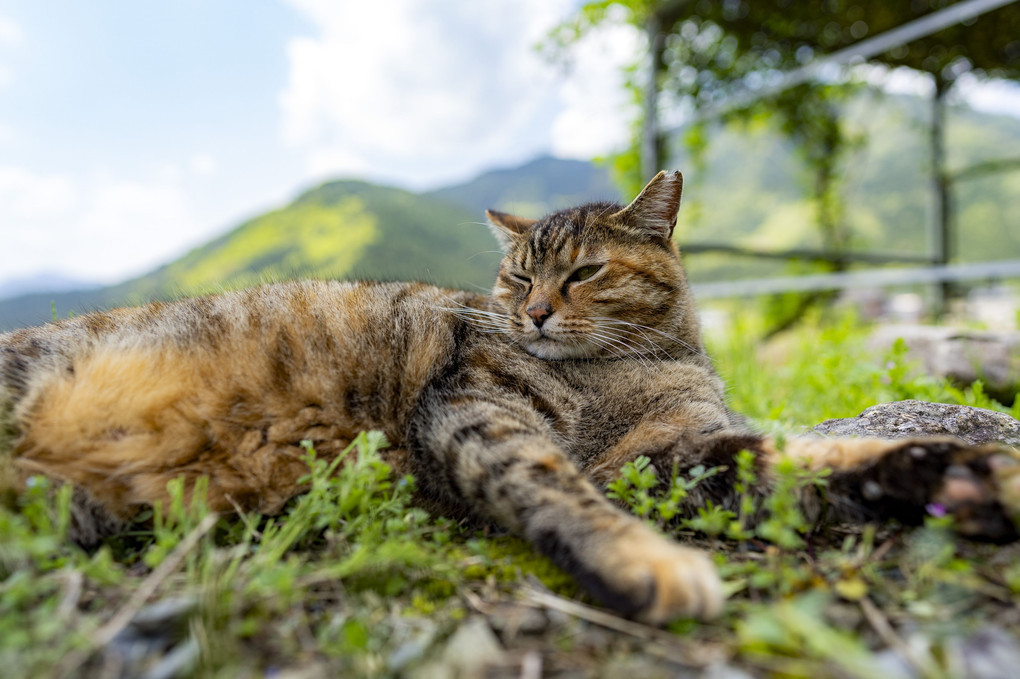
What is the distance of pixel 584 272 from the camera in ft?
7.90

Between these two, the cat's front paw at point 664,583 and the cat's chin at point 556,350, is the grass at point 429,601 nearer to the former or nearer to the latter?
the cat's front paw at point 664,583

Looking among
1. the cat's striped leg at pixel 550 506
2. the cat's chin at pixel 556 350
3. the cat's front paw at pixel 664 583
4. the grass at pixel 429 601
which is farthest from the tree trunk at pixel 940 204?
the cat's front paw at pixel 664 583

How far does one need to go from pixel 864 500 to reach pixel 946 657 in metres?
0.57

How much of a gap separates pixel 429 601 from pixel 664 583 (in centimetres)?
50

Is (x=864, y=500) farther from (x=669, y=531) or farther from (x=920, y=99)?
(x=920, y=99)

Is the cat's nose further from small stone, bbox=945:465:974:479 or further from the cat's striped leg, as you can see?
small stone, bbox=945:465:974:479

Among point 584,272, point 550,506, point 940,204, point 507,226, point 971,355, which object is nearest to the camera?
point 550,506

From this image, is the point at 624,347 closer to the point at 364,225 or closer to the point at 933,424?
the point at 933,424

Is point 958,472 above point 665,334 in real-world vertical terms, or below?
below

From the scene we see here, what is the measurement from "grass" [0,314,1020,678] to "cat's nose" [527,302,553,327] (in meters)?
0.79

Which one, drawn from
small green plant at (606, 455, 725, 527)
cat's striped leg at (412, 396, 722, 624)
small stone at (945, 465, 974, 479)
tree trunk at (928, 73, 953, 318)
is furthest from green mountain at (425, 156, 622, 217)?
small stone at (945, 465, 974, 479)

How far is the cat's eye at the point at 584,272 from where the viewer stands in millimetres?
2395

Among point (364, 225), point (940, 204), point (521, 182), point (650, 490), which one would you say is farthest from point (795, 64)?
point (364, 225)

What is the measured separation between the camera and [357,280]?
2598 mm
